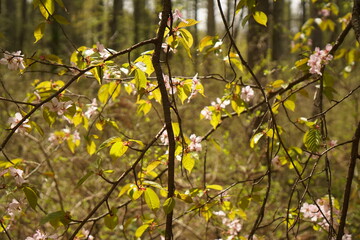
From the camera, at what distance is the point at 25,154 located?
480cm

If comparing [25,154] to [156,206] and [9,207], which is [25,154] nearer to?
[9,207]

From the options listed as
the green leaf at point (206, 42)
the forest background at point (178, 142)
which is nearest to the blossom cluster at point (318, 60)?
the forest background at point (178, 142)

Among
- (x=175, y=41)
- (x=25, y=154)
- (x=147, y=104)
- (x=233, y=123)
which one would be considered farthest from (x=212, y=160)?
(x=175, y=41)

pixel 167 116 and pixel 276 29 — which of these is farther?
pixel 276 29

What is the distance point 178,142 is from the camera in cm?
166

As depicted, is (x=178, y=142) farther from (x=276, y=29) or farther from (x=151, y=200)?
(x=276, y=29)

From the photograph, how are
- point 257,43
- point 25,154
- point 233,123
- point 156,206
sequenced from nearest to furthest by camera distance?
point 156,206, point 25,154, point 257,43, point 233,123

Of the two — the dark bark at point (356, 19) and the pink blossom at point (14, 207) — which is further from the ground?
the dark bark at point (356, 19)

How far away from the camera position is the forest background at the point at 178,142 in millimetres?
1483

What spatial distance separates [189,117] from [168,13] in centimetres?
529

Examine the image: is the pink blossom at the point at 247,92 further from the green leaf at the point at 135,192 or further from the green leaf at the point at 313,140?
the green leaf at the point at 135,192

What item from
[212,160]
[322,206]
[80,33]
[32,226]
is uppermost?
[80,33]

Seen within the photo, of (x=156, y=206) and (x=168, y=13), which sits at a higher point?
(x=168, y=13)

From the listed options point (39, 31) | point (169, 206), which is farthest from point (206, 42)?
point (169, 206)
